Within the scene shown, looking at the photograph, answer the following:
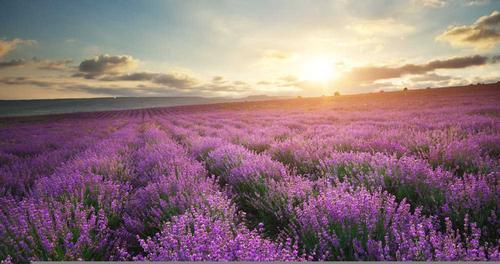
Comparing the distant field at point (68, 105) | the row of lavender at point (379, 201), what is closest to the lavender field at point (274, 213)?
the row of lavender at point (379, 201)

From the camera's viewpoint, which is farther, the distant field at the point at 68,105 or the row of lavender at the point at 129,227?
the distant field at the point at 68,105

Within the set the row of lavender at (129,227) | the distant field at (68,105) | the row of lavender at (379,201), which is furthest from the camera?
the distant field at (68,105)

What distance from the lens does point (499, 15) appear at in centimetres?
340

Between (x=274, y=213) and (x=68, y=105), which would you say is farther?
(x=68, y=105)

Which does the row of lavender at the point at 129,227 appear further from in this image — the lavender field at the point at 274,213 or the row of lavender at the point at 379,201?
the row of lavender at the point at 379,201

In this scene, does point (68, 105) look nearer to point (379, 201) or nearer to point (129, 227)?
point (129, 227)

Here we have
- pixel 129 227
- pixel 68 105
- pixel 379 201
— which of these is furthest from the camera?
pixel 68 105

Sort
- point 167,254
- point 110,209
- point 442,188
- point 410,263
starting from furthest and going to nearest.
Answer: point 110,209
point 442,188
point 167,254
point 410,263

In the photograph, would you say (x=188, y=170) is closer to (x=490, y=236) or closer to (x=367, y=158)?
(x=367, y=158)

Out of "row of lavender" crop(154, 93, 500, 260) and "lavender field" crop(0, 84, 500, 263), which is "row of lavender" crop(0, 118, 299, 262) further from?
"row of lavender" crop(154, 93, 500, 260)

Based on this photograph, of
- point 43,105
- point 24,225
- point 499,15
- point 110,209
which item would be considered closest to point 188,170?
point 110,209

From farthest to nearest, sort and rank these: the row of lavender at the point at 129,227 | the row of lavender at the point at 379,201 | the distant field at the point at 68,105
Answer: the distant field at the point at 68,105 → the row of lavender at the point at 379,201 → the row of lavender at the point at 129,227

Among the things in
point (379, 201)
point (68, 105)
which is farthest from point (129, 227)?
point (68, 105)

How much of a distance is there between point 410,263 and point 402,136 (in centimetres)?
470
